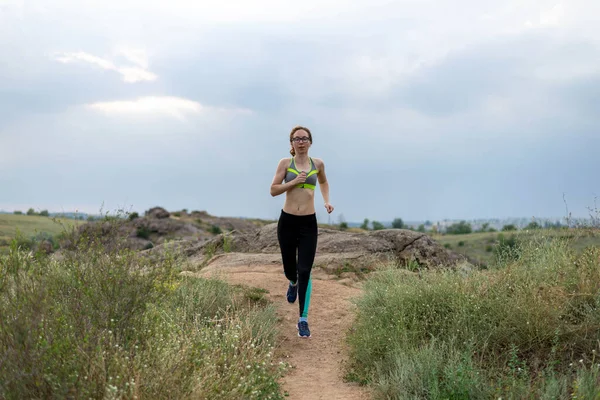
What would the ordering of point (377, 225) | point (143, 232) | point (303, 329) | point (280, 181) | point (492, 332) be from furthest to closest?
point (377, 225) → point (143, 232) → point (303, 329) → point (280, 181) → point (492, 332)

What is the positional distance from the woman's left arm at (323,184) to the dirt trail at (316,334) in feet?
5.78

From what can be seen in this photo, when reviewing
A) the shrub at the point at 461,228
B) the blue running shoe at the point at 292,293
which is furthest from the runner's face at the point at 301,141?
the shrub at the point at 461,228

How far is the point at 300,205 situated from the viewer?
7.34m

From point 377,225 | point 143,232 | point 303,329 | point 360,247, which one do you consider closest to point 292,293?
point 303,329

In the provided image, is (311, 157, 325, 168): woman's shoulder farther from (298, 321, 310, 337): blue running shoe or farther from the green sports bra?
(298, 321, 310, 337): blue running shoe

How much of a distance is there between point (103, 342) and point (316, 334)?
13.0 feet

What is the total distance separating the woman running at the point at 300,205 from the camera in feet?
24.1

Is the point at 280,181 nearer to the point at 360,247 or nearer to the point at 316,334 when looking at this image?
the point at 316,334

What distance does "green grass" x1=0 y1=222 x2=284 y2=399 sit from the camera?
3.93 meters

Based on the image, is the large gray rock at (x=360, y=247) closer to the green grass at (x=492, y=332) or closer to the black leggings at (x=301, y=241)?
the black leggings at (x=301, y=241)

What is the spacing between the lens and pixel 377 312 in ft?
24.2

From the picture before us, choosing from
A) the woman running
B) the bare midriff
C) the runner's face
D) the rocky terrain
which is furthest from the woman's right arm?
the rocky terrain

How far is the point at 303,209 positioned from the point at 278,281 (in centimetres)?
307

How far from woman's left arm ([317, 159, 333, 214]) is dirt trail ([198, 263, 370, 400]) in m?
1.76
